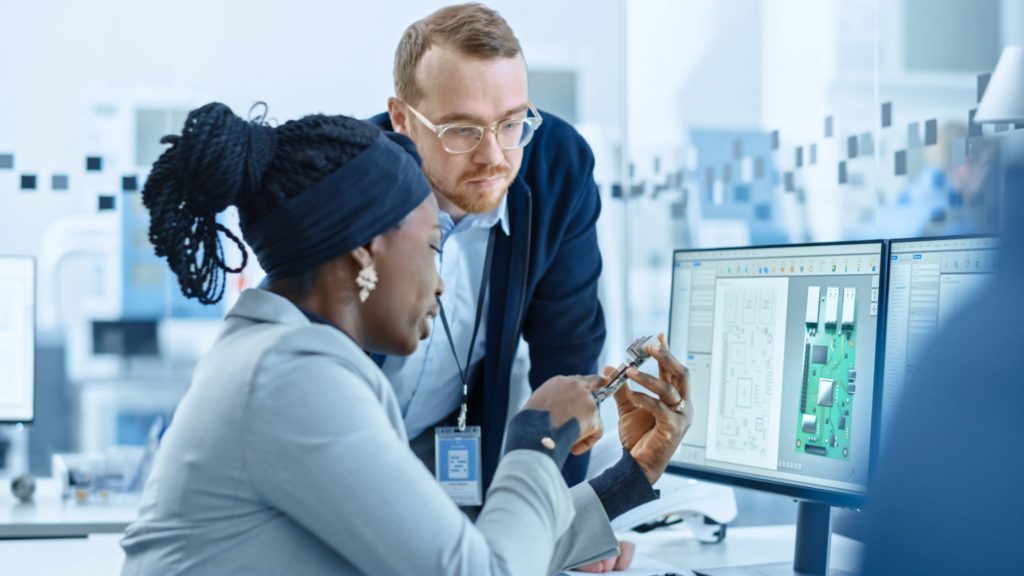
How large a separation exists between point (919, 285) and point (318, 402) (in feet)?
2.79

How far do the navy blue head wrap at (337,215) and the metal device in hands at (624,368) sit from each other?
1.11 ft

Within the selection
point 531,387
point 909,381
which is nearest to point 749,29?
point 531,387

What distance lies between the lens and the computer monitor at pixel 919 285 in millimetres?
1514

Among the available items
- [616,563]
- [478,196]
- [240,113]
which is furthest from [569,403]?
[240,113]

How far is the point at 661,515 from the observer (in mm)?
2213

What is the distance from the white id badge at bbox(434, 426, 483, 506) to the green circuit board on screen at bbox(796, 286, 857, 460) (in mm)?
664

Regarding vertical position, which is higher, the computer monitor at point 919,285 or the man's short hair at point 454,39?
the man's short hair at point 454,39

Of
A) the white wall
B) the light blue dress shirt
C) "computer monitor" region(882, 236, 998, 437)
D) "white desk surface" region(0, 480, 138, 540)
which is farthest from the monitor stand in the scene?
the white wall

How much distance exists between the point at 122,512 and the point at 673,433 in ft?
6.08

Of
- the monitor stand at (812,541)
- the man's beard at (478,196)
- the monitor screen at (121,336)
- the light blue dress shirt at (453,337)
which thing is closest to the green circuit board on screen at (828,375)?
the monitor stand at (812,541)

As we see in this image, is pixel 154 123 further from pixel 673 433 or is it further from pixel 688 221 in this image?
pixel 673 433

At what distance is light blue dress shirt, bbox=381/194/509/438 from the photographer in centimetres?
221

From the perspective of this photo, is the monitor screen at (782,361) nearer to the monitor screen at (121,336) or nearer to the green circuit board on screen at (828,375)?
the green circuit board on screen at (828,375)

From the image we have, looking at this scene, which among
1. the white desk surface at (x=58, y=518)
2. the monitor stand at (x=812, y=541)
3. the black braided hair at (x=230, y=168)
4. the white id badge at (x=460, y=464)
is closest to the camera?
the black braided hair at (x=230, y=168)
